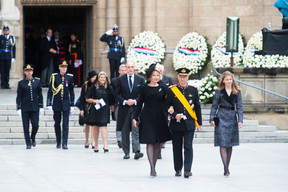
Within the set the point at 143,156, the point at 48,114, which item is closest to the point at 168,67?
the point at 48,114

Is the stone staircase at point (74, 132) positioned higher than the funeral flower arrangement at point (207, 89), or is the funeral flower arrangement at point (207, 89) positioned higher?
the funeral flower arrangement at point (207, 89)

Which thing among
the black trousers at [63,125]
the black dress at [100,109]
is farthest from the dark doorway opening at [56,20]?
the black dress at [100,109]

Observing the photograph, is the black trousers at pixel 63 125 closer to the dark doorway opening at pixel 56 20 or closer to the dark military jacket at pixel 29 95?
the dark military jacket at pixel 29 95

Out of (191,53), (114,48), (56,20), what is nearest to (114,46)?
(114,48)

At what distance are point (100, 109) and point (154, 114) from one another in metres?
3.62

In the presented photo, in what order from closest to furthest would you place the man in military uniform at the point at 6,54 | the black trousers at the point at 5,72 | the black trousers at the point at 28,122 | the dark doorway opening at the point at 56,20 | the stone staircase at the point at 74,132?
the black trousers at the point at 28,122, the stone staircase at the point at 74,132, the man in military uniform at the point at 6,54, the black trousers at the point at 5,72, the dark doorway opening at the point at 56,20

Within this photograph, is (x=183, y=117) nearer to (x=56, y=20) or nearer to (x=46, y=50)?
(x=46, y=50)

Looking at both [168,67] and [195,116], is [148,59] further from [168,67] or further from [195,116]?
[195,116]

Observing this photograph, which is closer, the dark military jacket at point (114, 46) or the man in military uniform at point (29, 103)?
the man in military uniform at point (29, 103)

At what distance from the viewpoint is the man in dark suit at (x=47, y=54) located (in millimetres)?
24469

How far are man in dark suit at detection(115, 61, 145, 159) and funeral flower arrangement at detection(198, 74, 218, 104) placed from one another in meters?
5.44

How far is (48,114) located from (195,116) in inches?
298

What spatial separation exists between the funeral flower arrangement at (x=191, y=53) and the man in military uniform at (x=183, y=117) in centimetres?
1276

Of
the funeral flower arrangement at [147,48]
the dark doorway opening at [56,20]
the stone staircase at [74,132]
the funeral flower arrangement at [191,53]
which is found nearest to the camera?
the stone staircase at [74,132]
